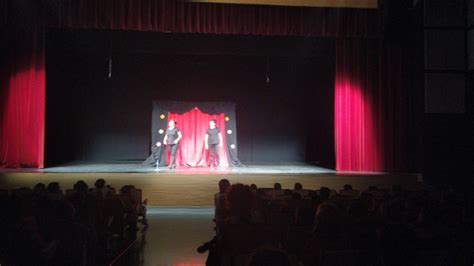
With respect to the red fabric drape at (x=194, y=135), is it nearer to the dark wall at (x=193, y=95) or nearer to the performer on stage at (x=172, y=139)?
the dark wall at (x=193, y=95)

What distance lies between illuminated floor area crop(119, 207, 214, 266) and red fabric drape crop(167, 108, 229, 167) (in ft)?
16.7

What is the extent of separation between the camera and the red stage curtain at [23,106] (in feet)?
46.9

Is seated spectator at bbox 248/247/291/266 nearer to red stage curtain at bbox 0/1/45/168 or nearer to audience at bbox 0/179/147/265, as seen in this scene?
audience at bbox 0/179/147/265

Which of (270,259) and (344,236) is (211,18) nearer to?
(344,236)

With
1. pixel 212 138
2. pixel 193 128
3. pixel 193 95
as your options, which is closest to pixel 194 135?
pixel 193 128

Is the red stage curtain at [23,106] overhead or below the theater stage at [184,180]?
overhead

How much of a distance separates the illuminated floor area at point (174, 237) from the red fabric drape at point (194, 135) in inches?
200

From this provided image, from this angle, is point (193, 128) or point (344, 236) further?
point (193, 128)

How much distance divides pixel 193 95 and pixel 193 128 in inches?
46.0

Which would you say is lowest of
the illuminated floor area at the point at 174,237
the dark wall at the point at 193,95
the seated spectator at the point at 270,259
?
the illuminated floor area at the point at 174,237

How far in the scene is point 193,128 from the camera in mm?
17688

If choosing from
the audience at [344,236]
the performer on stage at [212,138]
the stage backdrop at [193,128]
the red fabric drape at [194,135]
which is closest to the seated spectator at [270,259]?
the audience at [344,236]

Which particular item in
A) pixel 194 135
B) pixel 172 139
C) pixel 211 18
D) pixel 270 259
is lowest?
pixel 270 259

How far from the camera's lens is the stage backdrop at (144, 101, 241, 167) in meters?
16.4
